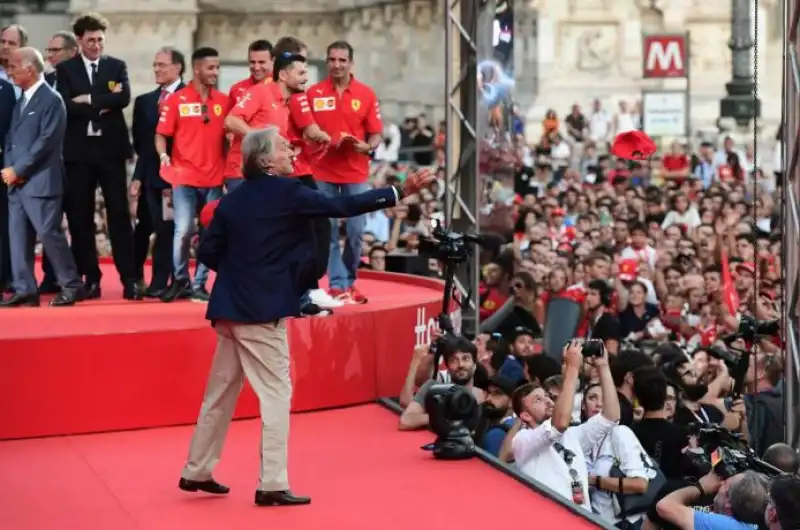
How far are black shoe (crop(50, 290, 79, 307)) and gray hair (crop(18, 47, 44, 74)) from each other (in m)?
1.58

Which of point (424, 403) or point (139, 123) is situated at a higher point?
point (139, 123)

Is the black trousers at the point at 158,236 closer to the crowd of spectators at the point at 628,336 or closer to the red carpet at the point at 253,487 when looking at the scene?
the red carpet at the point at 253,487

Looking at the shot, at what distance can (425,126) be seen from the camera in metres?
30.8

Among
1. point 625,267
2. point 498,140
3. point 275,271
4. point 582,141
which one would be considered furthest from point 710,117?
point 275,271

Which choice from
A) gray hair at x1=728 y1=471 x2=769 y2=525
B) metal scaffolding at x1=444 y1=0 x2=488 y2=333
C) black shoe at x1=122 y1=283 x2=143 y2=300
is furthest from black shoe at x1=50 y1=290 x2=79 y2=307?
gray hair at x1=728 y1=471 x2=769 y2=525

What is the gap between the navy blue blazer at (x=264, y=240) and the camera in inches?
332

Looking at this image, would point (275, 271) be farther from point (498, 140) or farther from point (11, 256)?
point (498, 140)

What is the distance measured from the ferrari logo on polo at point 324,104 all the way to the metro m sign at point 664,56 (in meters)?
20.2

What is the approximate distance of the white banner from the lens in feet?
98.5

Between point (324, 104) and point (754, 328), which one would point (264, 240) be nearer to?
point (754, 328)

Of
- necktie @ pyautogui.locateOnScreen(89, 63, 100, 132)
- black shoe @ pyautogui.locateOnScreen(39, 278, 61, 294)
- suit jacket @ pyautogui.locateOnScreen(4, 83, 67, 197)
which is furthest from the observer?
black shoe @ pyautogui.locateOnScreen(39, 278, 61, 294)

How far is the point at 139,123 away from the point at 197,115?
0.82m

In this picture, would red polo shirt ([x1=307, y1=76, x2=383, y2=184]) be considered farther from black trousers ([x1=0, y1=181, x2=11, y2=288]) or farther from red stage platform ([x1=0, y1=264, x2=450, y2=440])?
black trousers ([x1=0, y1=181, x2=11, y2=288])

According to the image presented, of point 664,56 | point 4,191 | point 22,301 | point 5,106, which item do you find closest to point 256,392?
point 22,301
